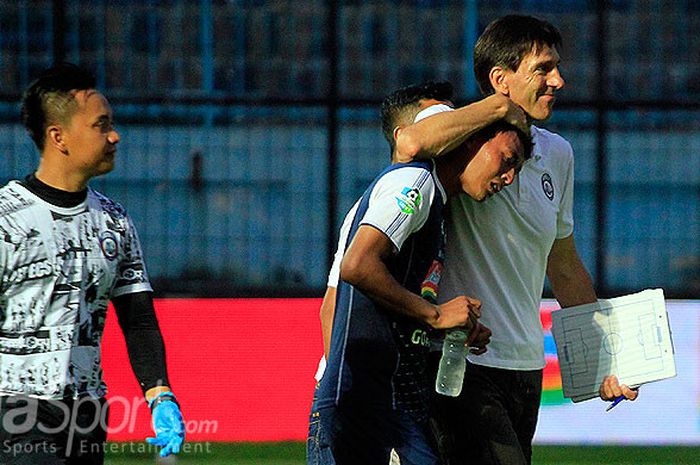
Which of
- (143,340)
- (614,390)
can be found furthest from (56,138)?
(614,390)

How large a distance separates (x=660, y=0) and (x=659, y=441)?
3.47 m

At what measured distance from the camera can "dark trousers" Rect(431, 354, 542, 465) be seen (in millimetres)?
4445

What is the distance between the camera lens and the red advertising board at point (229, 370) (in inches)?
380

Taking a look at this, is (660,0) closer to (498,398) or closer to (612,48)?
(612,48)

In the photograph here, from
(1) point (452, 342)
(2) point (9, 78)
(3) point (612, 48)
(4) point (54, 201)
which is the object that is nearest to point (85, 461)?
(4) point (54, 201)

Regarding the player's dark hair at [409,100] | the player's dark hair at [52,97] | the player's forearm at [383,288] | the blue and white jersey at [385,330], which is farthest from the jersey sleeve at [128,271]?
the player's dark hair at [409,100]

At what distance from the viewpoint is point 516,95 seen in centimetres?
453

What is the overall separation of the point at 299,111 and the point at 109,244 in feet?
22.5

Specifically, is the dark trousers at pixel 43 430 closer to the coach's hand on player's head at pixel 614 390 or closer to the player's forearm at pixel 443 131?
the player's forearm at pixel 443 131

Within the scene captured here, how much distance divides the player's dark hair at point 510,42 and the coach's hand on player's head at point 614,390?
100 cm

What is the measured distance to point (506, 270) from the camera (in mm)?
4523

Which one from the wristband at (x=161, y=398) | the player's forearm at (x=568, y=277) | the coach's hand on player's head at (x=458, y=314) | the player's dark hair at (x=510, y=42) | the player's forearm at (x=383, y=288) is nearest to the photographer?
the player's forearm at (x=383, y=288)

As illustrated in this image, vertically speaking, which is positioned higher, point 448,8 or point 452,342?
point 448,8

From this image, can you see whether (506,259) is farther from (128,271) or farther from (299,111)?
(299,111)
